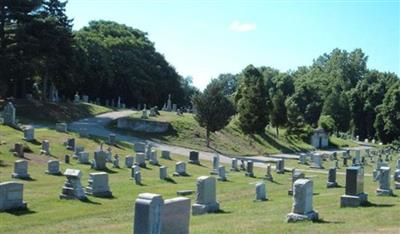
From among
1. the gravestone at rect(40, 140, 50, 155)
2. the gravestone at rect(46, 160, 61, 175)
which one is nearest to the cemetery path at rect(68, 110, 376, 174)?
the gravestone at rect(40, 140, 50, 155)

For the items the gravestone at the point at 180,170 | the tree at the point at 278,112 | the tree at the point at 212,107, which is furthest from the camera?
the tree at the point at 278,112

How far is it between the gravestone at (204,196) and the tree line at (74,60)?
116ft

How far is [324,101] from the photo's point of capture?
101 m

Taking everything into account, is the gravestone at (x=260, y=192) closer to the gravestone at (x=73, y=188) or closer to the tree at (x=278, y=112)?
the gravestone at (x=73, y=188)

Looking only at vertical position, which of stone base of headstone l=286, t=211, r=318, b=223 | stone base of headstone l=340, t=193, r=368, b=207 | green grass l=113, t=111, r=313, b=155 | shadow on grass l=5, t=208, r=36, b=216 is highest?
green grass l=113, t=111, r=313, b=155

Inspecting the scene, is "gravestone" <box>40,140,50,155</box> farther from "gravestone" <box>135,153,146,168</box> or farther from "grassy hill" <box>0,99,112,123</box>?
"grassy hill" <box>0,99,112,123</box>

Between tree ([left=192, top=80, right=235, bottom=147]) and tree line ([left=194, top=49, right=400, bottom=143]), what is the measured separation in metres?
0.12

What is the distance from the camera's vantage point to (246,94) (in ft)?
181

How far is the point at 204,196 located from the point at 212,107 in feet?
104

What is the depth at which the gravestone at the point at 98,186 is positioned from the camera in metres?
21.4

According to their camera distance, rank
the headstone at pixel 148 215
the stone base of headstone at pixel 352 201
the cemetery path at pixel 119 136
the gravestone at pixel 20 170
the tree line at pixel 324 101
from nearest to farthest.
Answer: the headstone at pixel 148 215, the stone base of headstone at pixel 352 201, the gravestone at pixel 20 170, the cemetery path at pixel 119 136, the tree line at pixel 324 101

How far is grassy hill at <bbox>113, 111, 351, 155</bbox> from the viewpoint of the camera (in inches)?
1996

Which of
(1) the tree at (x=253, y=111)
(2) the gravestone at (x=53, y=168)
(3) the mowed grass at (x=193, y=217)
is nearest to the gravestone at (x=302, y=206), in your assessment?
(3) the mowed grass at (x=193, y=217)

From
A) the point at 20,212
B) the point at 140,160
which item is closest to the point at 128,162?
the point at 140,160
